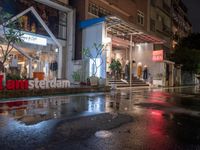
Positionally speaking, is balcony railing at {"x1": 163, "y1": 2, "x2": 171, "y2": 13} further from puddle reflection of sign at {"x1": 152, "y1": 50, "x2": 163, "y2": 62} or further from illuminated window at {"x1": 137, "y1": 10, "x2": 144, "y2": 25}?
puddle reflection of sign at {"x1": 152, "y1": 50, "x2": 163, "y2": 62}

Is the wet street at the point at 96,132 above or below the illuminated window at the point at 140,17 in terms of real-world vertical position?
below

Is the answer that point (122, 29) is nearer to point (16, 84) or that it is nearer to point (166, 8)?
point (16, 84)

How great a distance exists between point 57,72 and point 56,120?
711 inches

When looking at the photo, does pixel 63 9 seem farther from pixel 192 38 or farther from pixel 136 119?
pixel 192 38

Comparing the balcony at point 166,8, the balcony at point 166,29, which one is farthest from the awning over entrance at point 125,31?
the balcony at point 166,8

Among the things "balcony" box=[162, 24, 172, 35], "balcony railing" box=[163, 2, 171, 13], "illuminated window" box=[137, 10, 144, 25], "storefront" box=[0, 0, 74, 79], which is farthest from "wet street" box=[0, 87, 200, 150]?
"balcony railing" box=[163, 2, 171, 13]

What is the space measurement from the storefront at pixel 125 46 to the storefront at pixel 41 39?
2.26m

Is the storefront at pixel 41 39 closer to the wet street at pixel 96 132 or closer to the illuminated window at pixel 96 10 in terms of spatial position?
the illuminated window at pixel 96 10

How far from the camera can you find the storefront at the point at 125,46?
2280 centimetres

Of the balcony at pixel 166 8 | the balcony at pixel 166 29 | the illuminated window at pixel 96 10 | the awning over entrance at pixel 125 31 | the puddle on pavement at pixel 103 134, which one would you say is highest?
the balcony at pixel 166 8

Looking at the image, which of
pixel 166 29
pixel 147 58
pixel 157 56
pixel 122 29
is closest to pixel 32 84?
pixel 122 29

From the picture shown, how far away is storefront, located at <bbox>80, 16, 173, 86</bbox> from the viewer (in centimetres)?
2280

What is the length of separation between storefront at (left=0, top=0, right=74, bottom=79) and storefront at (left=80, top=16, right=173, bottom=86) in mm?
2255

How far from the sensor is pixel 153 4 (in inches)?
1549
